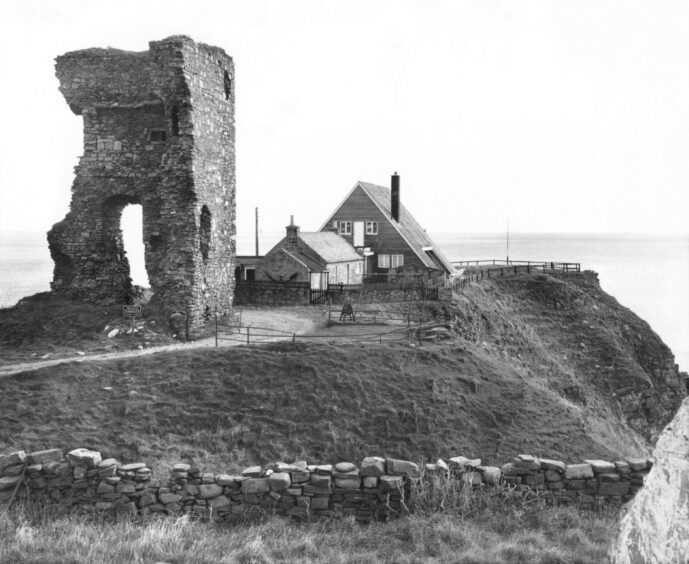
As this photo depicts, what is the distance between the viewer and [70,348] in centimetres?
2164

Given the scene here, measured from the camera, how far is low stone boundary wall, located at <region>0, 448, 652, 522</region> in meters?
12.1

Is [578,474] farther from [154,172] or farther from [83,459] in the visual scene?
[154,172]

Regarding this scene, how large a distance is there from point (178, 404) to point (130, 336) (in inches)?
222

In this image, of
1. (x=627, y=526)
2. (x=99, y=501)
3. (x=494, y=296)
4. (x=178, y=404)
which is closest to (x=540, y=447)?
(x=178, y=404)

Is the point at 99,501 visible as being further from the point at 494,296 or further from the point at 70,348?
the point at 494,296

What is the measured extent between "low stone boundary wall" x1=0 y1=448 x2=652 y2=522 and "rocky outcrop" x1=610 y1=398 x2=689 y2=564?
6.55m

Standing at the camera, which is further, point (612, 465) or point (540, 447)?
point (540, 447)

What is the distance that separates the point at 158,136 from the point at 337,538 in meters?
18.4

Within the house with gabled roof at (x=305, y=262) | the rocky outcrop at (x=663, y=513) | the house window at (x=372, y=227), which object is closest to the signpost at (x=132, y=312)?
the house with gabled roof at (x=305, y=262)

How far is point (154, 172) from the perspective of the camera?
81.1ft

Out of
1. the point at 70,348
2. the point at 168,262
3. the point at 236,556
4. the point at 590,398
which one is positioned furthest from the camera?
the point at 590,398

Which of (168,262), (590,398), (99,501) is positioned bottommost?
(590,398)

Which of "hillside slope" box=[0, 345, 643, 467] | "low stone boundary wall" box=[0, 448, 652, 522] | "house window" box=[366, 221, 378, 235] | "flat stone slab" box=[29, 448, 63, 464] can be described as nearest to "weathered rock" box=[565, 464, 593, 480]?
"low stone boundary wall" box=[0, 448, 652, 522]

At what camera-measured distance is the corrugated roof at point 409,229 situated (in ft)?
154
